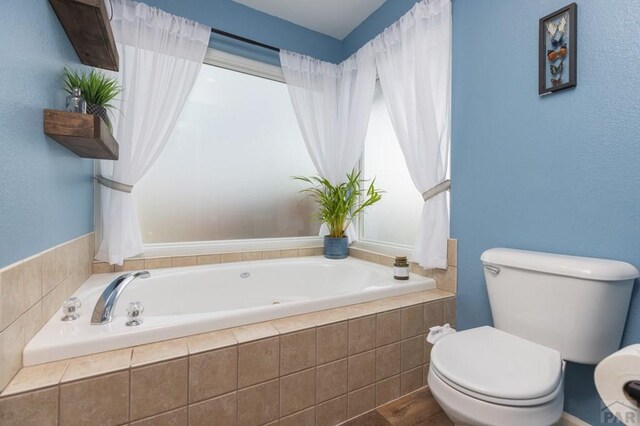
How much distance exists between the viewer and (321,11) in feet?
7.82

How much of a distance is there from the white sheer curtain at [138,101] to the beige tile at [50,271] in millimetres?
535

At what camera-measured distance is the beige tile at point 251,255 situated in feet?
7.79

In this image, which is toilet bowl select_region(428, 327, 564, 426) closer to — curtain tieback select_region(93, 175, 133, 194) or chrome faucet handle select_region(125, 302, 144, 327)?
chrome faucet handle select_region(125, 302, 144, 327)

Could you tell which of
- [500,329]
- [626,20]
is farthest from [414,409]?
[626,20]

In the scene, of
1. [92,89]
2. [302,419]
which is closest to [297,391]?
[302,419]

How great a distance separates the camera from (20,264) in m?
0.97

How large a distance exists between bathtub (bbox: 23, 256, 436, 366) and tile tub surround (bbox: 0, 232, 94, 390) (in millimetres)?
48

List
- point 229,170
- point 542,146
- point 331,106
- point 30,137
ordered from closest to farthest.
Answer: point 30,137, point 542,146, point 229,170, point 331,106

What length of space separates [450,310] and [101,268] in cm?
222

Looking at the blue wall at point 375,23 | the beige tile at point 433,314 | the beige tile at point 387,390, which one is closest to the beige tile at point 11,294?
the beige tile at point 387,390

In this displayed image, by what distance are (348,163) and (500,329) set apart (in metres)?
1.68

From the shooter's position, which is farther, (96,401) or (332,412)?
(332,412)

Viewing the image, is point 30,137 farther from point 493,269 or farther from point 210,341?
point 493,269

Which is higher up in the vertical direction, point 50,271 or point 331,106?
point 331,106
